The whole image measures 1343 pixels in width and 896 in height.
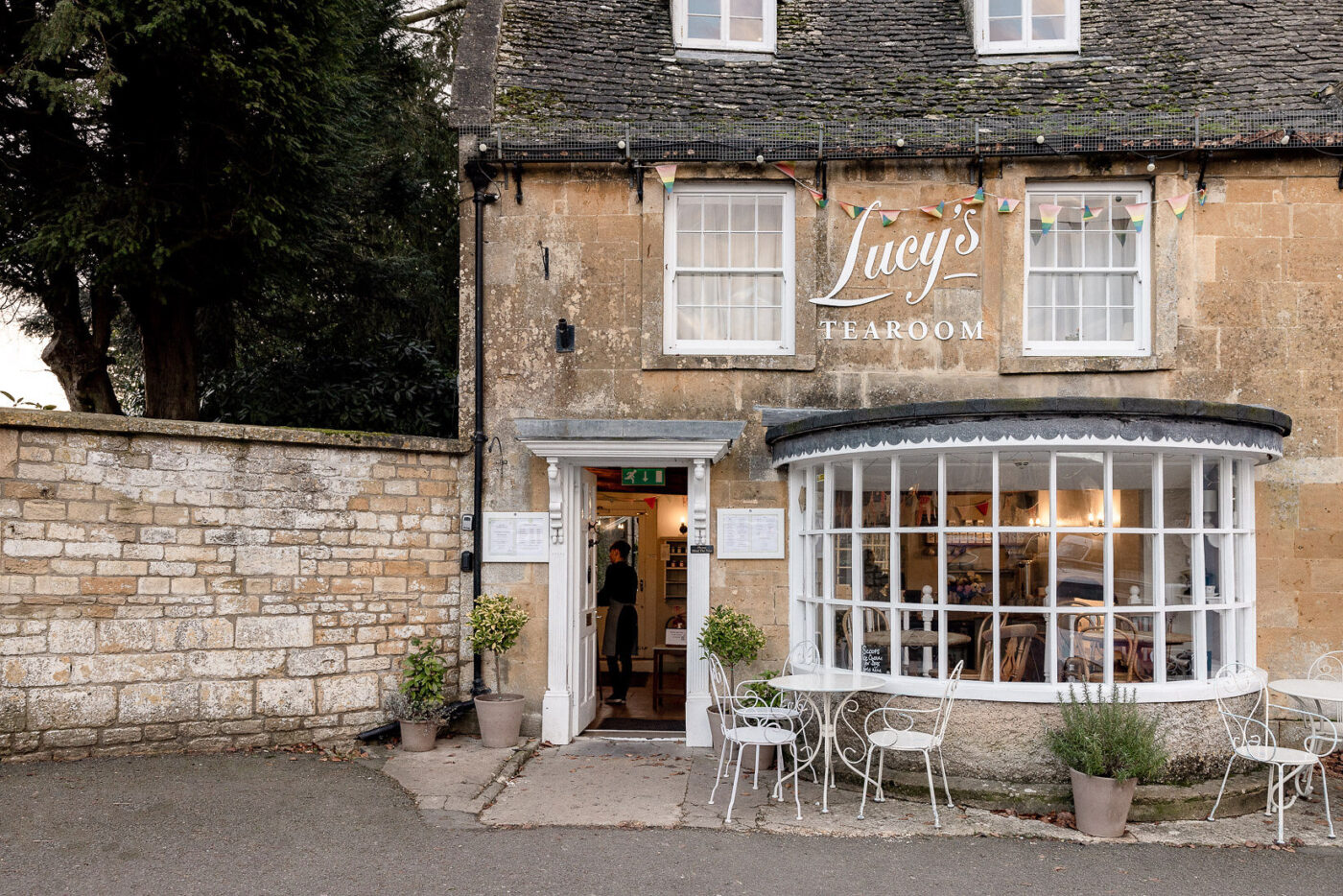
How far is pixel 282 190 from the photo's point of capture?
32.0 ft

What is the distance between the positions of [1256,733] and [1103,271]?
13.3 feet

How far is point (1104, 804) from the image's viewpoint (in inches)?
249

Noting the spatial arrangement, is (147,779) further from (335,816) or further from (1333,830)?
(1333,830)

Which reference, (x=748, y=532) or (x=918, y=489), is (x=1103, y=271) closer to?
(x=918, y=489)

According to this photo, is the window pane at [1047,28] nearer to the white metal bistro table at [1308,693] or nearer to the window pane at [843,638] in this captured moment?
the window pane at [843,638]

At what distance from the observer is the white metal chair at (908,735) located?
21.4ft

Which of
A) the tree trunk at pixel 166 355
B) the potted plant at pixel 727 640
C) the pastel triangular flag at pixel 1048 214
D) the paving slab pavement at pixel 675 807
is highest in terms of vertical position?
the pastel triangular flag at pixel 1048 214

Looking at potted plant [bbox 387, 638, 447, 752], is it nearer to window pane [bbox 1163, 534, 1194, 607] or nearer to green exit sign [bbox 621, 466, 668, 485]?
green exit sign [bbox 621, 466, 668, 485]

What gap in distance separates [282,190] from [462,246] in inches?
88.2

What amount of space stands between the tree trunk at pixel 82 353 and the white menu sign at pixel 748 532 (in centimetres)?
635

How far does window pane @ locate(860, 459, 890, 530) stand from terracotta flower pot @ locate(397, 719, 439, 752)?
3.93 meters

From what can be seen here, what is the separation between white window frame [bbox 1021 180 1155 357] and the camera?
876 centimetres

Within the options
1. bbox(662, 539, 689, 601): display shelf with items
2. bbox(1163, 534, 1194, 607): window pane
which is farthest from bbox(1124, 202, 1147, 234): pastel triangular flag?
bbox(662, 539, 689, 601): display shelf with items

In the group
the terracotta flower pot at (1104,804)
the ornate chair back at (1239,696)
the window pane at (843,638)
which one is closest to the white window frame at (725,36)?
the window pane at (843,638)
